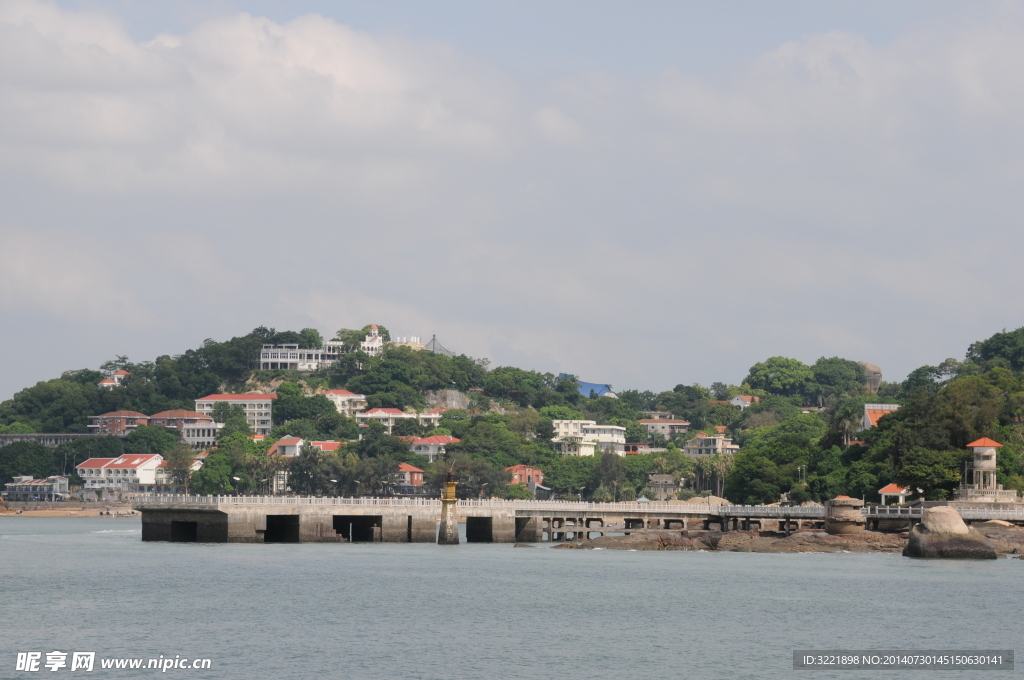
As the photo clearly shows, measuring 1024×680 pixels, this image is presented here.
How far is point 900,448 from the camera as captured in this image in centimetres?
10288

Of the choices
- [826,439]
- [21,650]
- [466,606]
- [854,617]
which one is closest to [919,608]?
[854,617]

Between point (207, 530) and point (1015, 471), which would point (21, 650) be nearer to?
point (207, 530)

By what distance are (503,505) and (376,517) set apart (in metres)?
9.94

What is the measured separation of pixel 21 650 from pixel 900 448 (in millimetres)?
72219

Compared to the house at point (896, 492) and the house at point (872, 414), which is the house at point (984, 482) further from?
the house at point (872, 414)

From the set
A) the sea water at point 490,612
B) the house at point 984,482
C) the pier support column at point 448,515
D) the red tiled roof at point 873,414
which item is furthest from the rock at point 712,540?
the red tiled roof at point 873,414

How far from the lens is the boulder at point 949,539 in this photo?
266ft

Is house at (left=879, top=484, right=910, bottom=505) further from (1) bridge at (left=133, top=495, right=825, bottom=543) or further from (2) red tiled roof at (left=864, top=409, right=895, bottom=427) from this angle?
(2) red tiled roof at (left=864, top=409, right=895, bottom=427)

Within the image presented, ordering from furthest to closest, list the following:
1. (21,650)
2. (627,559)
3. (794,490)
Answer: (794,490) < (627,559) < (21,650)

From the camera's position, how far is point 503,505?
332ft

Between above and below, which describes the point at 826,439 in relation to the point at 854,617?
above

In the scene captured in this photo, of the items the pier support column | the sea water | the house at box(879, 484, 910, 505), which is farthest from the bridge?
the house at box(879, 484, 910, 505)

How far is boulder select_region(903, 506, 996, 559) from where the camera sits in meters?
80.9

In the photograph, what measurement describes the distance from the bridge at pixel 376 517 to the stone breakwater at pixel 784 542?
5.62m
